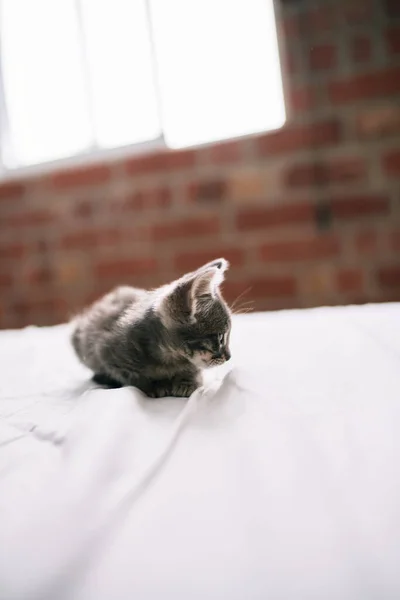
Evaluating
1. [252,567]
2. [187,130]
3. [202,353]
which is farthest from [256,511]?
[187,130]

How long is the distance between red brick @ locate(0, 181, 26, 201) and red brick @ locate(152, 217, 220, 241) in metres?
0.68

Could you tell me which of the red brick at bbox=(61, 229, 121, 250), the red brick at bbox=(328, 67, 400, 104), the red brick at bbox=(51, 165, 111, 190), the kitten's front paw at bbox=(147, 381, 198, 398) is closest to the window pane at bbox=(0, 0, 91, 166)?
the red brick at bbox=(51, 165, 111, 190)

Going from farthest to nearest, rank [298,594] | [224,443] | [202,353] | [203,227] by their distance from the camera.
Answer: [203,227] < [202,353] < [224,443] < [298,594]

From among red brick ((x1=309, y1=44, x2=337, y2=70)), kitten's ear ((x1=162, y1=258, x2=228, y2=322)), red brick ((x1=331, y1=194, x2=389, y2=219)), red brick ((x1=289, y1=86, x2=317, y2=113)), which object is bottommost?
kitten's ear ((x1=162, y1=258, x2=228, y2=322))

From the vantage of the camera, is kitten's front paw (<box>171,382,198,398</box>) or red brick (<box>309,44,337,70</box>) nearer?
kitten's front paw (<box>171,382,198,398</box>)

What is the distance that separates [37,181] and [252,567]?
2.18 m

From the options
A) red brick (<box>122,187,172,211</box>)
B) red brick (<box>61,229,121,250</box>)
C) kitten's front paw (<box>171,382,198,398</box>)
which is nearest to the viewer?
kitten's front paw (<box>171,382,198,398</box>)

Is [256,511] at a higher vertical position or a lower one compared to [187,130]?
lower

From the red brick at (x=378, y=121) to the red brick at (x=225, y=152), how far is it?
17.4 inches

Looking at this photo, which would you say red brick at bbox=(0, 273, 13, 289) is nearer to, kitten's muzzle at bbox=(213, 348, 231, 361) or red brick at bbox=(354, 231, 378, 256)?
red brick at bbox=(354, 231, 378, 256)

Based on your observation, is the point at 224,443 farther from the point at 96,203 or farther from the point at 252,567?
the point at 96,203

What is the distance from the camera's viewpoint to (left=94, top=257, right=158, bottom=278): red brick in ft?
7.19

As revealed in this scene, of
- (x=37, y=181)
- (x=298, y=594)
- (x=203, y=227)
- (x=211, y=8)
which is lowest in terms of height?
(x=298, y=594)

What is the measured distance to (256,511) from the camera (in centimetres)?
44
